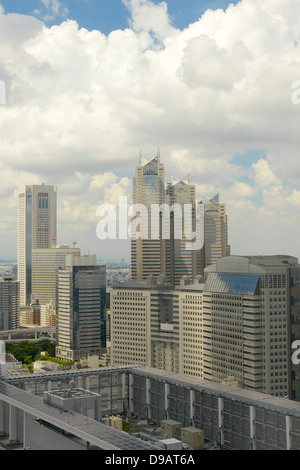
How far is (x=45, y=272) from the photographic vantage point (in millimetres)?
45750

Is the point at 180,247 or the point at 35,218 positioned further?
the point at 35,218

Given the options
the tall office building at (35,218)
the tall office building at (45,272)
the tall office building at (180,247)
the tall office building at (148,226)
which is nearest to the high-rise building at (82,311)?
the tall office building at (148,226)

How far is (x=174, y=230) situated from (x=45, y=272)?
17951 mm

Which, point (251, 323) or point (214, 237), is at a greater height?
point (214, 237)

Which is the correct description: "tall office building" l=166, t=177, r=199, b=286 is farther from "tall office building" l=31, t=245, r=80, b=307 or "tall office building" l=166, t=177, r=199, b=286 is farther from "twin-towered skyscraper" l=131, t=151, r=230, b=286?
"tall office building" l=31, t=245, r=80, b=307

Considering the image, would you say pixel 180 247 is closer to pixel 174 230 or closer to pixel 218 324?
pixel 174 230

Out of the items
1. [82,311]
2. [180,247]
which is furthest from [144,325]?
[180,247]

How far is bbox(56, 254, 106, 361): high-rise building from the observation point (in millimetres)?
28453

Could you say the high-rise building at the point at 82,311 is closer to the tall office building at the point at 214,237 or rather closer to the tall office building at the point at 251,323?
the tall office building at the point at 214,237

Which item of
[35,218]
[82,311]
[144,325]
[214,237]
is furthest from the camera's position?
[35,218]

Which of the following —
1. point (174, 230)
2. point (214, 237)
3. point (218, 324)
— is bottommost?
point (218, 324)

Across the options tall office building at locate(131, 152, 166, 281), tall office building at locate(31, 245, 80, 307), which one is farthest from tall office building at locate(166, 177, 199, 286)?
→ tall office building at locate(31, 245, 80, 307)

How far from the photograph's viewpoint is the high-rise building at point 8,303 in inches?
1506

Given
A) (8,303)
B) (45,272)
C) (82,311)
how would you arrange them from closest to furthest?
(82,311) → (8,303) → (45,272)
